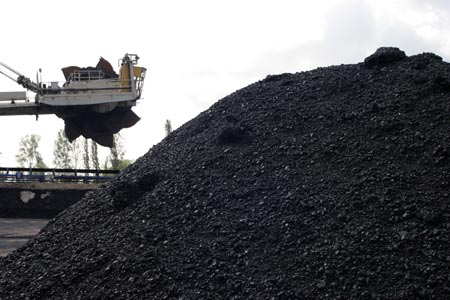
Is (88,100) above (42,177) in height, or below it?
above

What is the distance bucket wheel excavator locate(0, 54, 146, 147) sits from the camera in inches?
714

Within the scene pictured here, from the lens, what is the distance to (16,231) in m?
14.4

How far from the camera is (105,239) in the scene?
7.24 meters

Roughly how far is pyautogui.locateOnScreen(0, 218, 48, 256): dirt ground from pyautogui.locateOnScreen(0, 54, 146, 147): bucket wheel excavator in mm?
3234

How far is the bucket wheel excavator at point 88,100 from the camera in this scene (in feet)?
59.5

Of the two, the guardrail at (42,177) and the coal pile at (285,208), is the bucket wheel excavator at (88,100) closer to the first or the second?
the guardrail at (42,177)

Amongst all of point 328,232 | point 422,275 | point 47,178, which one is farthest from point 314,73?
point 47,178

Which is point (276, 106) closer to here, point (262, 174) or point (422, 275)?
point (262, 174)

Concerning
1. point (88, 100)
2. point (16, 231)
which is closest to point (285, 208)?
point (16, 231)

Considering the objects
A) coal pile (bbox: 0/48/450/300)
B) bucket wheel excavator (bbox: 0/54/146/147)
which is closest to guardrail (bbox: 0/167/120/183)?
bucket wheel excavator (bbox: 0/54/146/147)

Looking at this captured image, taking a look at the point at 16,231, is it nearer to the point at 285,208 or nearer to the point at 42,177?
the point at 42,177

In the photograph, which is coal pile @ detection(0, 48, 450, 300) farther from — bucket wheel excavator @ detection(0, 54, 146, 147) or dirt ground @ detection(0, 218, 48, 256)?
bucket wheel excavator @ detection(0, 54, 146, 147)

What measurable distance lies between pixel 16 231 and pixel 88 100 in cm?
500

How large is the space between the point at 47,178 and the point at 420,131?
45.0ft
